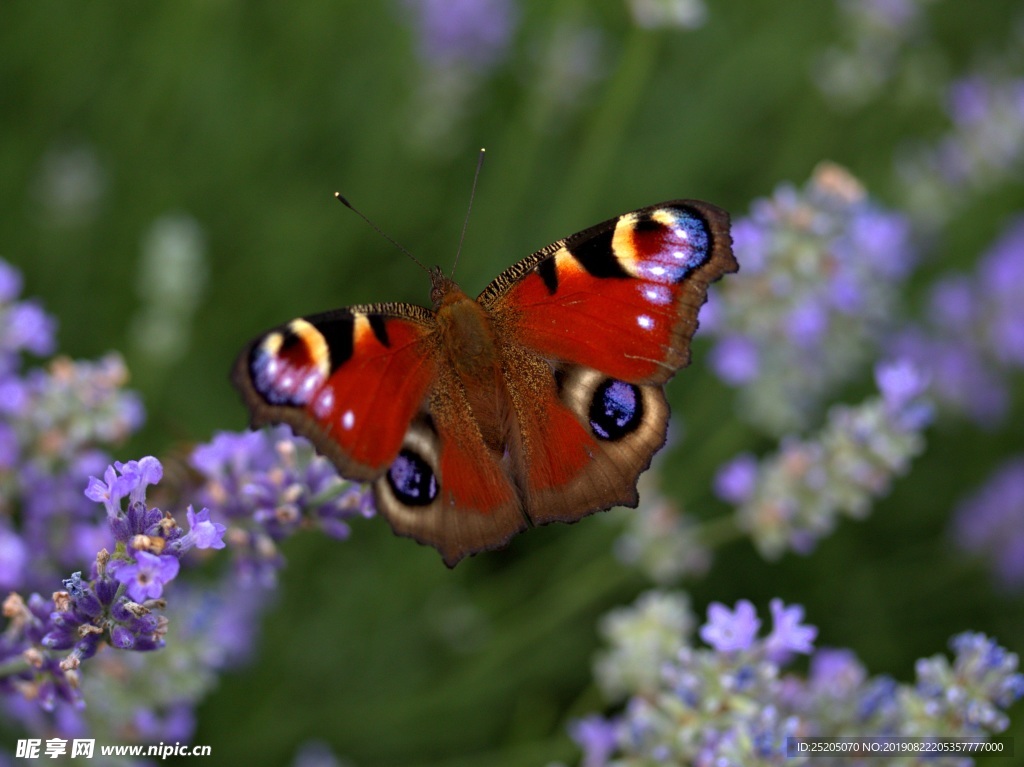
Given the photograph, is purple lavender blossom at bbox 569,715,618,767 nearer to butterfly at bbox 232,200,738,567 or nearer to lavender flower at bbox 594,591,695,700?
lavender flower at bbox 594,591,695,700

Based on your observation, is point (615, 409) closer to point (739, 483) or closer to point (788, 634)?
point (788, 634)

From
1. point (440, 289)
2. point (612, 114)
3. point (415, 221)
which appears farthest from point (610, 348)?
point (415, 221)

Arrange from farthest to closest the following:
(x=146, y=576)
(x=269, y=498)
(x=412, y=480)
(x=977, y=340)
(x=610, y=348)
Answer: (x=977, y=340) → (x=610, y=348) → (x=412, y=480) → (x=269, y=498) → (x=146, y=576)

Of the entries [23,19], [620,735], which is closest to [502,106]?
[23,19]

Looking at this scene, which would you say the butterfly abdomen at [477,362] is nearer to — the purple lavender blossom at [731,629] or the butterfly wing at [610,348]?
the butterfly wing at [610,348]

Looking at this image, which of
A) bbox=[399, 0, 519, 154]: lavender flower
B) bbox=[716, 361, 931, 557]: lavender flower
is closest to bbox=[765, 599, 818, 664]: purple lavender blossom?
bbox=[716, 361, 931, 557]: lavender flower
